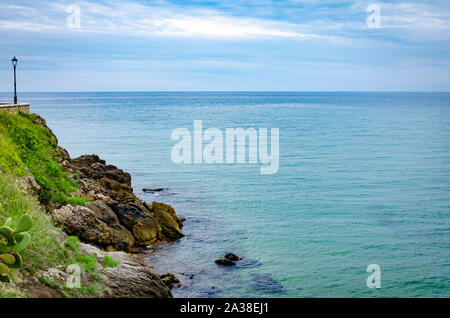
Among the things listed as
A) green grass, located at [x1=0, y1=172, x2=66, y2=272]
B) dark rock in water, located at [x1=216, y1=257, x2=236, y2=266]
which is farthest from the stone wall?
dark rock in water, located at [x1=216, y1=257, x2=236, y2=266]

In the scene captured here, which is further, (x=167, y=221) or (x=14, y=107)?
(x=14, y=107)

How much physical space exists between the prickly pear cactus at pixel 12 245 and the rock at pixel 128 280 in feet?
11.5

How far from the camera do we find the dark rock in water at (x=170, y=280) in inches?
731

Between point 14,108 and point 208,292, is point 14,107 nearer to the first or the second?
point 14,108

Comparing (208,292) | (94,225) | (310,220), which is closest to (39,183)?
(94,225)

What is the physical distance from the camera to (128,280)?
1518 centimetres

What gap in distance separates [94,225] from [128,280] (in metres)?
5.62

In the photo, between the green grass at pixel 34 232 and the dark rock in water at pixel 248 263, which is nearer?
the green grass at pixel 34 232

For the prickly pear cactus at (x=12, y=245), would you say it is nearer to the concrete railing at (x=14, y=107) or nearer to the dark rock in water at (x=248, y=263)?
the dark rock in water at (x=248, y=263)

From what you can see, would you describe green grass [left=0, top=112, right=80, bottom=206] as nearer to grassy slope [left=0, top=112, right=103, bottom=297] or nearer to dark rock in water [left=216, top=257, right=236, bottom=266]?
grassy slope [left=0, top=112, right=103, bottom=297]

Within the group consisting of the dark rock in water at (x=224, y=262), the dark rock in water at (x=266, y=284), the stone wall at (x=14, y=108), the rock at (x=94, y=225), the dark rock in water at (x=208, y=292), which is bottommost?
the dark rock in water at (x=266, y=284)

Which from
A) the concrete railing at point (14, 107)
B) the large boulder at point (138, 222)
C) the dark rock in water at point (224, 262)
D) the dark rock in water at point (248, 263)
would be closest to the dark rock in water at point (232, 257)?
the dark rock in water at point (248, 263)
